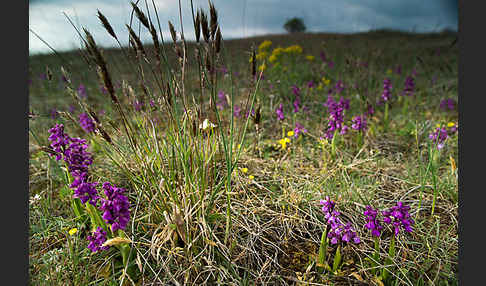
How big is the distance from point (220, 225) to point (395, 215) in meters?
1.03

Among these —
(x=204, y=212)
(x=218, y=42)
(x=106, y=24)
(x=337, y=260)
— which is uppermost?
(x=106, y=24)

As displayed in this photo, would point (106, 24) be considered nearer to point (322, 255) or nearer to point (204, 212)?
point (204, 212)

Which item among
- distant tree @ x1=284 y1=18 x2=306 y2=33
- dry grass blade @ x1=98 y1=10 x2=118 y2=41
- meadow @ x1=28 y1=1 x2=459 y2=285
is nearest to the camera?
dry grass blade @ x1=98 y1=10 x2=118 y2=41

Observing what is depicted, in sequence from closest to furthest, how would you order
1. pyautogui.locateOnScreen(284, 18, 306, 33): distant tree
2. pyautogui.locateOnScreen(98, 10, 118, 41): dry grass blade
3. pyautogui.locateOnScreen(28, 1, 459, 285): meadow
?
pyautogui.locateOnScreen(98, 10, 118, 41): dry grass blade
pyautogui.locateOnScreen(28, 1, 459, 285): meadow
pyautogui.locateOnScreen(284, 18, 306, 33): distant tree

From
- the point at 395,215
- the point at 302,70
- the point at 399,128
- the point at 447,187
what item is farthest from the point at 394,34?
the point at 395,215

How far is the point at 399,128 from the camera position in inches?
143

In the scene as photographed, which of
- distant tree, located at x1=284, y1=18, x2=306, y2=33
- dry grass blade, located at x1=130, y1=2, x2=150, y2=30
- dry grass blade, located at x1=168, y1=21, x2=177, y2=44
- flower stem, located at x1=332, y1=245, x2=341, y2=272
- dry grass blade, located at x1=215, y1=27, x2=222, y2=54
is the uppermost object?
distant tree, located at x1=284, y1=18, x2=306, y2=33

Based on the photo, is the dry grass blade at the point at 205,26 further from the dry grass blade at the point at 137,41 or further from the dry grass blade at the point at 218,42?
the dry grass blade at the point at 137,41

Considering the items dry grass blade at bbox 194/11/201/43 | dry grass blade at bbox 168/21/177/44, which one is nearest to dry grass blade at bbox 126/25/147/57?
dry grass blade at bbox 168/21/177/44

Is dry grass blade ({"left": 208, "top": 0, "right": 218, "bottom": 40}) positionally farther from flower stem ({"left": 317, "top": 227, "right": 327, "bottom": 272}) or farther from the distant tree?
the distant tree

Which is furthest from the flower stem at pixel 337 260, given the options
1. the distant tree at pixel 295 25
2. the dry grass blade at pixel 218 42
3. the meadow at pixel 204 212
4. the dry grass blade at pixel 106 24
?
the distant tree at pixel 295 25

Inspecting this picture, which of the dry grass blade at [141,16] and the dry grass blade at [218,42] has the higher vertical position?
the dry grass blade at [141,16]

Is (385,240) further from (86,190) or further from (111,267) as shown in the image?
(86,190)

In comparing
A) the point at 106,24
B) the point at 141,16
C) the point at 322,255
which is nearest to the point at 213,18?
the point at 141,16
